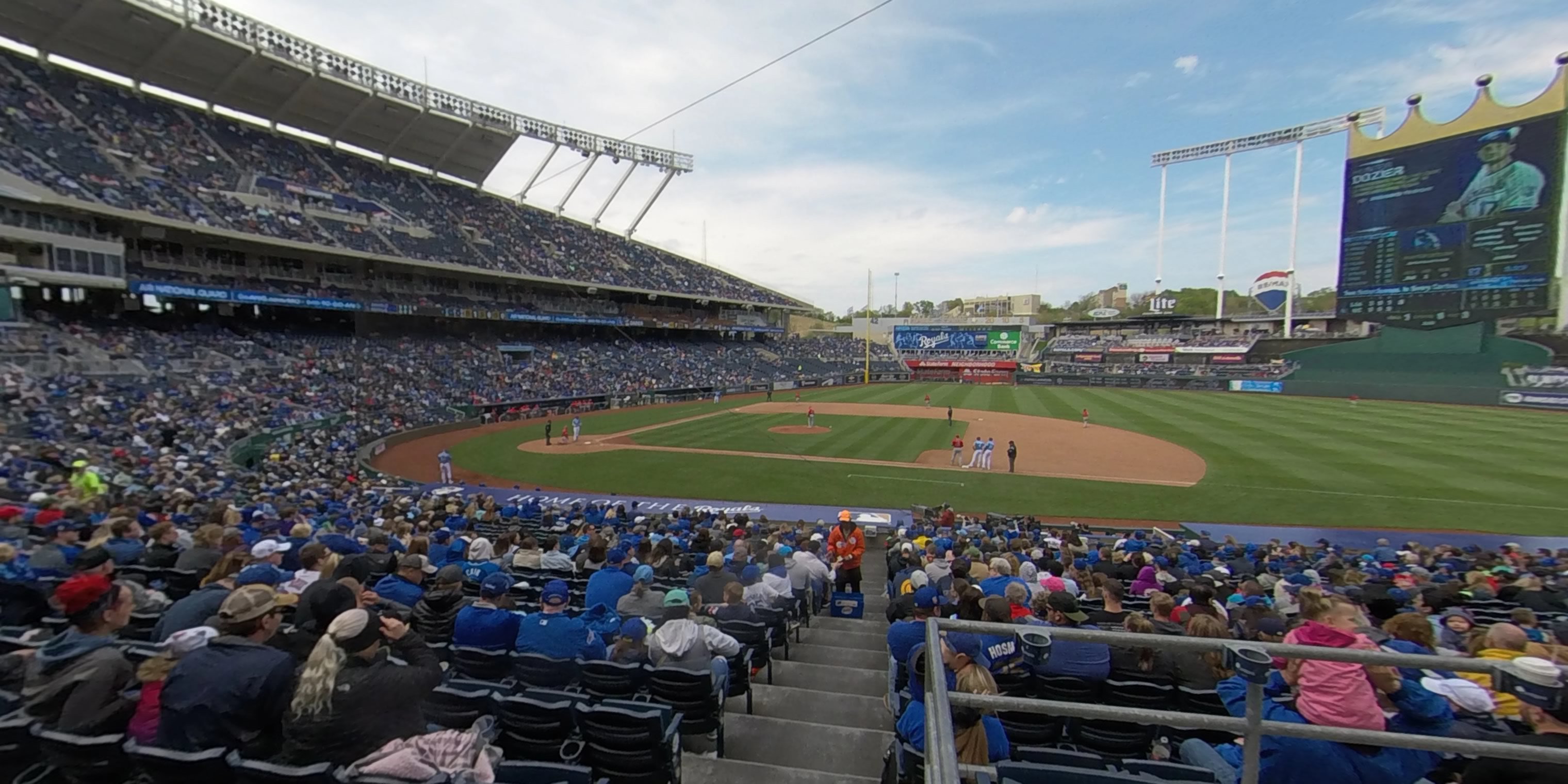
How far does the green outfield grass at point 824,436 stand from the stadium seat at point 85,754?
24943mm

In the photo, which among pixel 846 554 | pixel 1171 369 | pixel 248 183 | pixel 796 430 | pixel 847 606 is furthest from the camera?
pixel 1171 369

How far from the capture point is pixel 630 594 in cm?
635

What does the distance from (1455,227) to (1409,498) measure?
3048 centimetres

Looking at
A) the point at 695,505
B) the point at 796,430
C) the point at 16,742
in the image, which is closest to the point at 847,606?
the point at 16,742

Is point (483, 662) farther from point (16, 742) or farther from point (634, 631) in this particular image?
point (16, 742)

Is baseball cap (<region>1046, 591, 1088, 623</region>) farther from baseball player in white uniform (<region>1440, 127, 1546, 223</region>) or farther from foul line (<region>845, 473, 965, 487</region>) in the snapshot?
baseball player in white uniform (<region>1440, 127, 1546, 223</region>)

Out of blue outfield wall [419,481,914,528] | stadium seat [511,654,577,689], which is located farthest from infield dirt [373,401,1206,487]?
stadium seat [511,654,577,689]

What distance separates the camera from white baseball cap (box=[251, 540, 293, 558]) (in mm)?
6617

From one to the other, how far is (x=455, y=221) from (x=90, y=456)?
36504 millimetres

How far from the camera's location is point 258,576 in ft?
17.4

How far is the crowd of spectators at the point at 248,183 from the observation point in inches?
1142

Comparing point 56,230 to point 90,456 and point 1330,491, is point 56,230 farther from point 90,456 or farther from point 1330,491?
point 1330,491

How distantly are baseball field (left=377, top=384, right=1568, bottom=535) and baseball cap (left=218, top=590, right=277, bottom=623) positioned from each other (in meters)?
17.5

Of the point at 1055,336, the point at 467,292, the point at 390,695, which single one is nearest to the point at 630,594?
the point at 390,695
